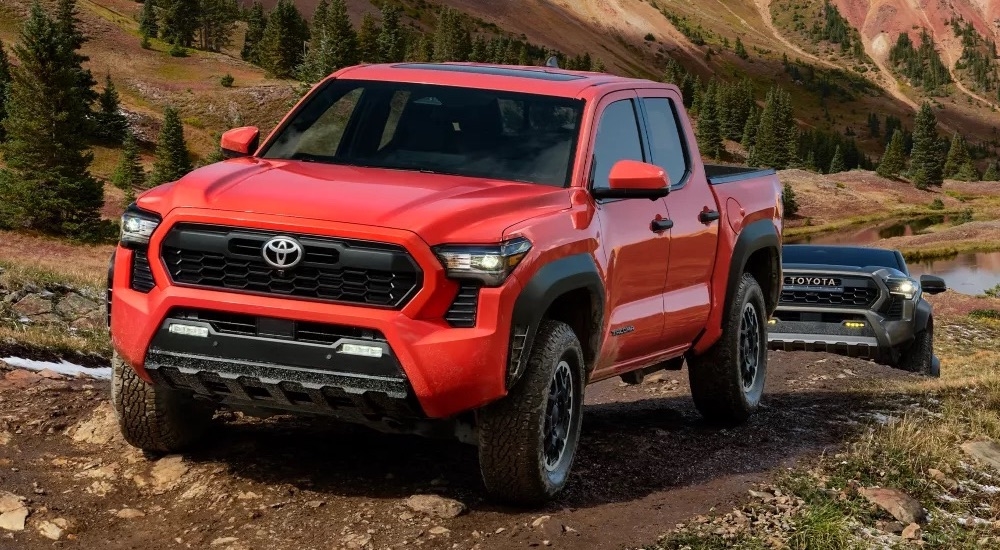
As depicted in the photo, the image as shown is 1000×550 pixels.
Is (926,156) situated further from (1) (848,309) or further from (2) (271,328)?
(2) (271,328)

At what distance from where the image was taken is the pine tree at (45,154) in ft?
183

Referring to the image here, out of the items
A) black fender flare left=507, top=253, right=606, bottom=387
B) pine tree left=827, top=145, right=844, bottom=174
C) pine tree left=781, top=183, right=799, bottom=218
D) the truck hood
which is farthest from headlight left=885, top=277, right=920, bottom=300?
pine tree left=827, top=145, right=844, bottom=174

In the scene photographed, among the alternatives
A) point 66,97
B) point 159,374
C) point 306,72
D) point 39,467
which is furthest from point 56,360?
point 306,72

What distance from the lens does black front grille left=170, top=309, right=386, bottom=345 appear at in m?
5.50

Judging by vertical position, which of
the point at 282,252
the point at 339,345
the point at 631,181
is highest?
the point at 631,181

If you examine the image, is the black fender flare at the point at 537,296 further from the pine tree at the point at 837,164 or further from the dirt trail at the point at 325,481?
the pine tree at the point at 837,164

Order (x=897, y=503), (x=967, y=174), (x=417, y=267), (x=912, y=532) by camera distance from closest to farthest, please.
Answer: (x=417, y=267) < (x=912, y=532) < (x=897, y=503) < (x=967, y=174)

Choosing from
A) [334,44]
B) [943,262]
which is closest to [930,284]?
[943,262]

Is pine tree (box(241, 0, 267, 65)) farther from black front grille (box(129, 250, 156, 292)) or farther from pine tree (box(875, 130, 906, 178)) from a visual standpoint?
black front grille (box(129, 250, 156, 292))

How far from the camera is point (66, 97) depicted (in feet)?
195

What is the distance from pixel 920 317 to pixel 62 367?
32.4ft

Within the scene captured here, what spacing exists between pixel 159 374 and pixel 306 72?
8649 cm

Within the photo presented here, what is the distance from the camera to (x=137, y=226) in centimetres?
587

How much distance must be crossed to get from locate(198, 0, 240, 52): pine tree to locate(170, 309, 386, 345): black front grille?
118m
